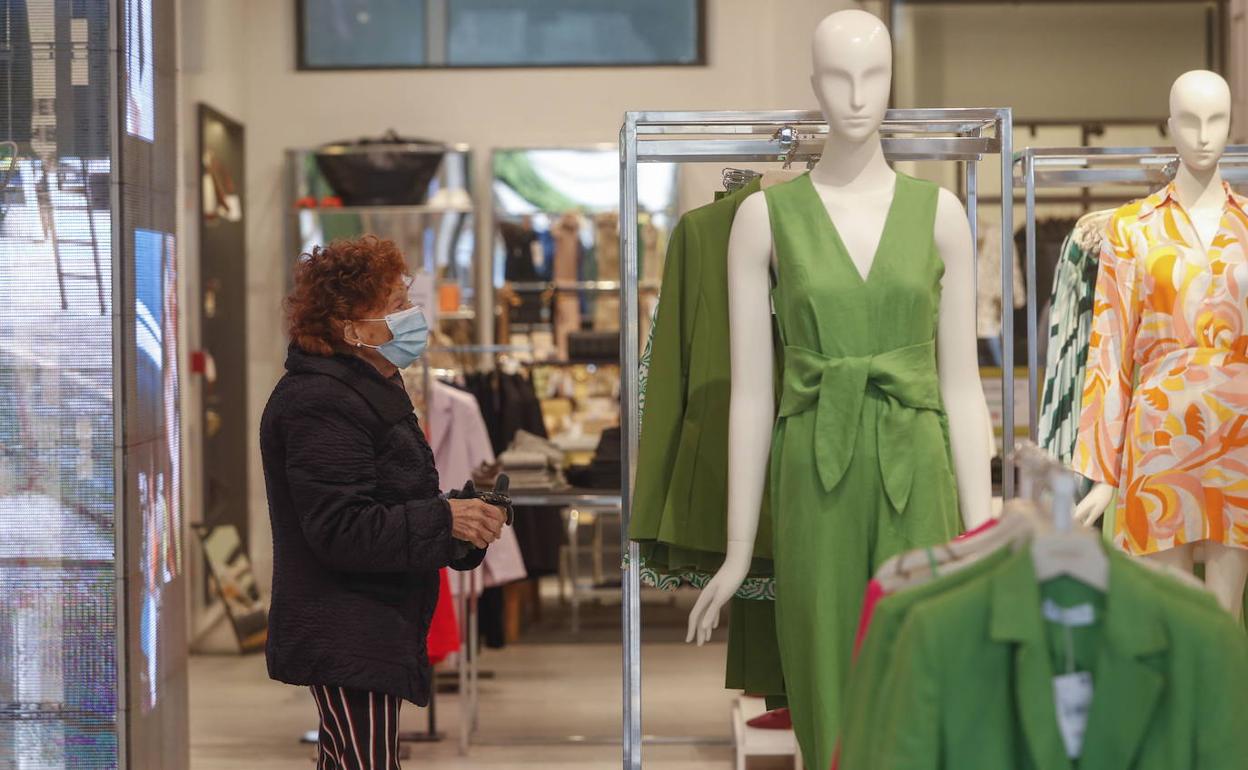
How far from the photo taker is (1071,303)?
11.6 ft

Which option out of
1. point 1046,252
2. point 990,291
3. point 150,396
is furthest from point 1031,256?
point 990,291

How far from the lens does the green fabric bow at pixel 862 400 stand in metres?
2.30

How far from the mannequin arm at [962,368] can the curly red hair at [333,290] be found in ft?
3.64

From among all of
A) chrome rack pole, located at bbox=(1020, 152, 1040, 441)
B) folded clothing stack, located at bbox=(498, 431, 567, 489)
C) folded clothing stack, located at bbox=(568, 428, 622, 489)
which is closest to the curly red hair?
chrome rack pole, located at bbox=(1020, 152, 1040, 441)

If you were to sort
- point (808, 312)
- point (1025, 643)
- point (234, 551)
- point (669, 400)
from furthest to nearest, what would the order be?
point (234, 551)
point (669, 400)
point (808, 312)
point (1025, 643)

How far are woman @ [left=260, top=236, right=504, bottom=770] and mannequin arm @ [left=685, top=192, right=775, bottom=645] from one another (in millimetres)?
612

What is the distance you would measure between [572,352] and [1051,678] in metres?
4.63

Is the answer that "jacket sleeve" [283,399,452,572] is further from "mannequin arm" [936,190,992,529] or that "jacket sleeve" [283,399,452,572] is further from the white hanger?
the white hanger

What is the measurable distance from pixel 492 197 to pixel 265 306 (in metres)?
1.30

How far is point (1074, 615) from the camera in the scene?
5.27ft

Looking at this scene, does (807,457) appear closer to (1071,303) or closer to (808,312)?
(808,312)

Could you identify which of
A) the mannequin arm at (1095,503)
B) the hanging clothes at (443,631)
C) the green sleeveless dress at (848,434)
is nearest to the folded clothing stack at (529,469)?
the hanging clothes at (443,631)

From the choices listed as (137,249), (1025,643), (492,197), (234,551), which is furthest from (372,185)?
(1025,643)

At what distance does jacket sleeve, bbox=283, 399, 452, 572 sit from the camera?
262 centimetres
